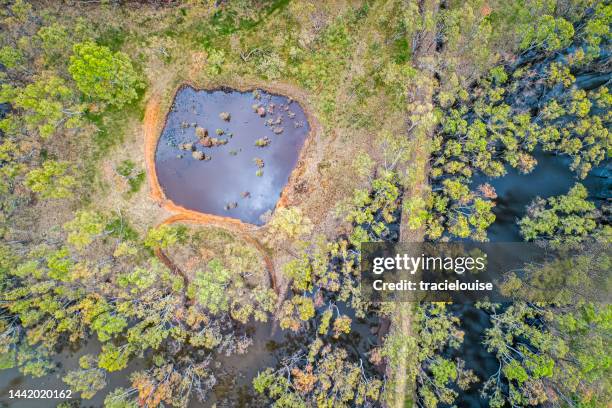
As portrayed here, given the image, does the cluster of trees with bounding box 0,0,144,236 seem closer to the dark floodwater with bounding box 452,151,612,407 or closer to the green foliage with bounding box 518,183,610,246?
the dark floodwater with bounding box 452,151,612,407

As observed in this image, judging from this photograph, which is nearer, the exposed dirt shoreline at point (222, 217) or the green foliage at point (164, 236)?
the green foliage at point (164, 236)

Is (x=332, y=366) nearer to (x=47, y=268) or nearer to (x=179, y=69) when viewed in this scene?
(x=47, y=268)

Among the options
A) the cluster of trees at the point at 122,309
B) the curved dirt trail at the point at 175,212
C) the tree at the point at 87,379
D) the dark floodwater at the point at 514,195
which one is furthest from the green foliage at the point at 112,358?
the dark floodwater at the point at 514,195

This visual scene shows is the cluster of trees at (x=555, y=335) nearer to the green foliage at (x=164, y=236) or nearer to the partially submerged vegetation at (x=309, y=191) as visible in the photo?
the partially submerged vegetation at (x=309, y=191)

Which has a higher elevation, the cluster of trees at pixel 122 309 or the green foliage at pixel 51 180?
the green foliage at pixel 51 180

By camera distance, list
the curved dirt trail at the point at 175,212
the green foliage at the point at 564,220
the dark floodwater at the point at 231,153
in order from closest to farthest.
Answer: the green foliage at the point at 564,220 → the curved dirt trail at the point at 175,212 → the dark floodwater at the point at 231,153

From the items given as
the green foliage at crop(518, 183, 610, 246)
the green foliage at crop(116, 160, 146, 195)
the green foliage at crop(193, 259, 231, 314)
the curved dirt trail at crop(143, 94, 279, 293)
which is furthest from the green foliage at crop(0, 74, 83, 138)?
the green foliage at crop(518, 183, 610, 246)

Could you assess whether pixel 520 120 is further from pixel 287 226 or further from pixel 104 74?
pixel 104 74
